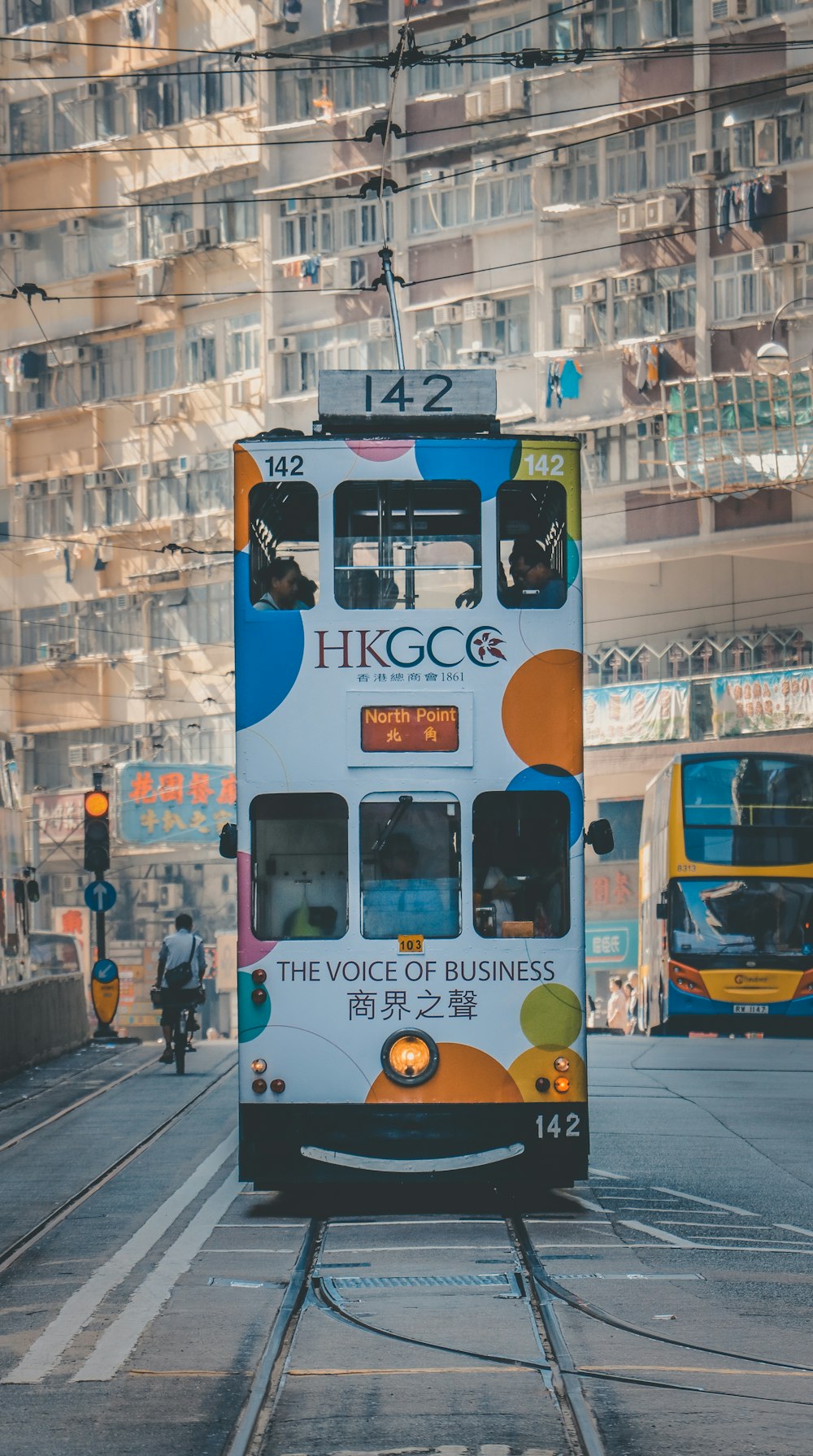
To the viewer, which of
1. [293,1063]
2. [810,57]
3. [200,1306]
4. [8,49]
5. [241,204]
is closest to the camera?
[200,1306]

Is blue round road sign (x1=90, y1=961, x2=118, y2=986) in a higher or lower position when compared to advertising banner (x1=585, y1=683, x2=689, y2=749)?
lower

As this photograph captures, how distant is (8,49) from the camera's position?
186 ft

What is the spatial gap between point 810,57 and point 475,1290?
114 feet

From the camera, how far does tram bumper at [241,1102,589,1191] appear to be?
458 inches

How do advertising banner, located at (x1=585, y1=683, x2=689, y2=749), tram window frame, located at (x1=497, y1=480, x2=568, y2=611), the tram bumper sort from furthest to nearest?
advertising banner, located at (x1=585, y1=683, x2=689, y2=749) → tram window frame, located at (x1=497, y1=480, x2=568, y2=611) → the tram bumper

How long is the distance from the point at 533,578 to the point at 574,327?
32965 millimetres

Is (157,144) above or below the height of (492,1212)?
above

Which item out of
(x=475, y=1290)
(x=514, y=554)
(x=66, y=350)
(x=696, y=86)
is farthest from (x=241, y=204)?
(x=475, y=1290)

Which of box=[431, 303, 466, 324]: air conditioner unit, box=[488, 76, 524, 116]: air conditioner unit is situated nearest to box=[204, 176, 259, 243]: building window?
box=[431, 303, 466, 324]: air conditioner unit

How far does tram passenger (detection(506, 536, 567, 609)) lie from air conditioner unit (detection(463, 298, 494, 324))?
35.0m

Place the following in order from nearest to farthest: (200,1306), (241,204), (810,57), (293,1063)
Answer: (200,1306) < (293,1063) < (810,57) < (241,204)

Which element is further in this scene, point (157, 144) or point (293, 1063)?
point (157, 144)

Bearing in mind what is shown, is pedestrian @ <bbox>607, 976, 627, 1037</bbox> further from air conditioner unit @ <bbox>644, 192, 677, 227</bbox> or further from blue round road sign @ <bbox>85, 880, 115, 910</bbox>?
blue round road sign @ <bbox>85, 880, 115, 910</bbox>

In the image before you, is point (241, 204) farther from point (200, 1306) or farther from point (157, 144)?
point (200, 1306)
